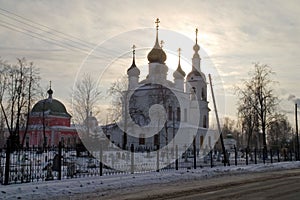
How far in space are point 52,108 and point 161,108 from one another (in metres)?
22.6

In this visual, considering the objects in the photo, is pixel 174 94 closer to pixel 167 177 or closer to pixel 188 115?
pixel 188 115

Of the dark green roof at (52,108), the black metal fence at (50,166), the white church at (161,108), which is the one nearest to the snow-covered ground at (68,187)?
the black metal fence at (50,166)

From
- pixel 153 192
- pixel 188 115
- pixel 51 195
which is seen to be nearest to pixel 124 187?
pixel 153 192

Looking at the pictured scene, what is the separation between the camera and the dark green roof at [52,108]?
62625mm

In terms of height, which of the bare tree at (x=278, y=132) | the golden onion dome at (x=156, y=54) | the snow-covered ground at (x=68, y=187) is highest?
the golden onion dome at (x=156, y=54)

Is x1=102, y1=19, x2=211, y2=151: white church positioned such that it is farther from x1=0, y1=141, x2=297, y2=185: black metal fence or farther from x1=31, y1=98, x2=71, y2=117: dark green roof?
x1=0, y1=141, x2=297, y2=185: black metal fence

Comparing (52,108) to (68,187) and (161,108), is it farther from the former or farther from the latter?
(68,187)

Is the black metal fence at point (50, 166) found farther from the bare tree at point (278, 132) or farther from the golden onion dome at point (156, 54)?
the golden onion dome at point (156, 54)

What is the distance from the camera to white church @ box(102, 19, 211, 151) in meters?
49.8

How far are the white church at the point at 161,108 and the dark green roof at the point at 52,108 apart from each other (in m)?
13.1

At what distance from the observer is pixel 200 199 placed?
12.0m

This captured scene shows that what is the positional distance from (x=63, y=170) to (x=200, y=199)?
10.0 meters

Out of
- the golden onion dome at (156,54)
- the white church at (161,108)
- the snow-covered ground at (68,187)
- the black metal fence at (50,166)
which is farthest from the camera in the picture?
the golden onion dome at (156,54)

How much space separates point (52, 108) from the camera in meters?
64.1
